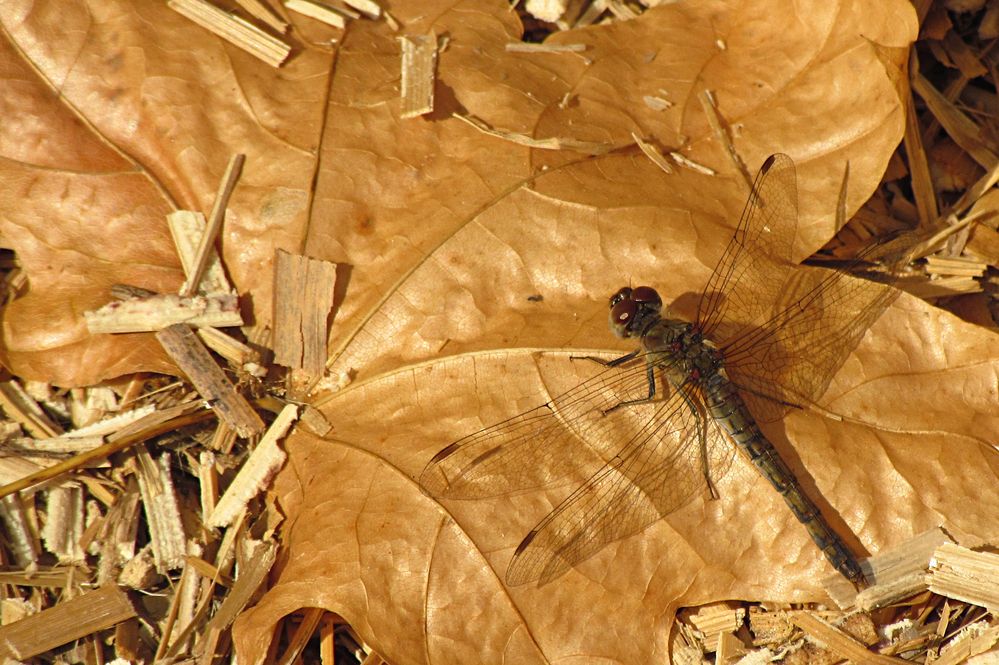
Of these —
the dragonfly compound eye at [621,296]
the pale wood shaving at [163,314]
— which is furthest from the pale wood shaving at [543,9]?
the pale wood shaving at [163,314]

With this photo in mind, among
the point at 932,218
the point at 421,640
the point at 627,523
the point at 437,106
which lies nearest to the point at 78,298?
the point at 437,106

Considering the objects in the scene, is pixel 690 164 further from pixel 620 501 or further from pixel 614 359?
pixel 620 501

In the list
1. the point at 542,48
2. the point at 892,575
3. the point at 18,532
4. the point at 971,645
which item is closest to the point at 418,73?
the point at 542,48

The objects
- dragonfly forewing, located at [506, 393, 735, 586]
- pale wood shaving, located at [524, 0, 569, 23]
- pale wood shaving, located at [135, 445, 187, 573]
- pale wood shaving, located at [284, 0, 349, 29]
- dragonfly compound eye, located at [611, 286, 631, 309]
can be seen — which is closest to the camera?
dragonfly forewing, located at [506, 393, 735, 586]

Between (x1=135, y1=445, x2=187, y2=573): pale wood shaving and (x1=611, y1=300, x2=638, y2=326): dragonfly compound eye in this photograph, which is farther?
(x1=135, y1=445, x2=187, y2=573): pale wood shaving

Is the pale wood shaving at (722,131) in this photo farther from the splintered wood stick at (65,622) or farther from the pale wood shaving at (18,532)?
the pale wood shaving at (18,532)

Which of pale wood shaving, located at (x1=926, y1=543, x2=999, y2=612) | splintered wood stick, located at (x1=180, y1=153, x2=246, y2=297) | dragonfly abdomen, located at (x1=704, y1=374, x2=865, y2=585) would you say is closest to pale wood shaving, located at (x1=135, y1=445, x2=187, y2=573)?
splintered wood stick, located at (x1=180, y1=153, x2=246, y2=297)

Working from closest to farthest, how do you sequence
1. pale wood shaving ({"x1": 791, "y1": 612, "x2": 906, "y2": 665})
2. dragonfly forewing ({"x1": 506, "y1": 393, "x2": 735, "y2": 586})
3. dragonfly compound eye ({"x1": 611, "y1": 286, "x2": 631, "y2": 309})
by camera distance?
1. dragonfly forewing ({"x1": 506, "y1": 393, "x2": 735, "y2": 586})
2. pale wood shaving ({"x1": 791, "y1": 612, "x2": 906, "y2": 665})
3. dragonfly compound eye ({"x1": 611, "y1": 286, "x2": 631, "y2": 309})

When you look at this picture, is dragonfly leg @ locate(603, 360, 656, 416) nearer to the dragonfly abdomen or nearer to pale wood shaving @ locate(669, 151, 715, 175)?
the dragonfly abdomen
